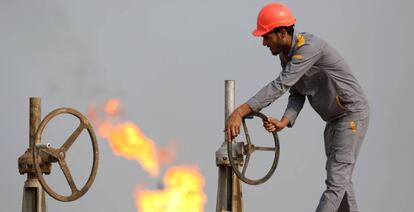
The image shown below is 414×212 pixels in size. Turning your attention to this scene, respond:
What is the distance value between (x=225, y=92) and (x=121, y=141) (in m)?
1.31

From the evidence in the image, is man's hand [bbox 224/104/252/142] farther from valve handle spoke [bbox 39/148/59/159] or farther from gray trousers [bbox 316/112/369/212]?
valve handle spoke [bbox 39/148/59/159]

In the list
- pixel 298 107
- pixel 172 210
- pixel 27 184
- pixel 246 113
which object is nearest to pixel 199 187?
pixel 172 210

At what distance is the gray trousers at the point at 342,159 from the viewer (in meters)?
6.80

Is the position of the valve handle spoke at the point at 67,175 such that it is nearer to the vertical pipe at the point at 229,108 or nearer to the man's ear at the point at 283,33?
the man's ear at the point at 283,33

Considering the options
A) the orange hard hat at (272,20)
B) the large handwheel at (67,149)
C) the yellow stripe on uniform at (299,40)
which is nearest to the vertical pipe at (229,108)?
the large handwheel at (67,149)

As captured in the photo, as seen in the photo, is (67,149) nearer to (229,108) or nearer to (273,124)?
(273,124)

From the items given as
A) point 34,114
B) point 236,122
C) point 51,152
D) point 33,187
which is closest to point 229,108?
point 34,114

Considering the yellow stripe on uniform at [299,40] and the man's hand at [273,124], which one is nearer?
the yellow stripe on uniform at [299,40]

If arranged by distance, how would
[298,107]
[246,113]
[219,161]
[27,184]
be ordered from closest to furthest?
[246,113], [298,107], [27,184], [219,161]

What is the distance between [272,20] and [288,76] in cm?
54

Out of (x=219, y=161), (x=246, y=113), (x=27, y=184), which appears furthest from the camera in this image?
(x=219, y=161)

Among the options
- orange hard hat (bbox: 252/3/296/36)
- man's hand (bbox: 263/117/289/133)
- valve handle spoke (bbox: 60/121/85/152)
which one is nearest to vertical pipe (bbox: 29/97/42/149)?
valve handle spoke (bbox: 60/121/85/152)

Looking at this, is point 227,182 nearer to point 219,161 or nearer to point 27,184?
point 219,161

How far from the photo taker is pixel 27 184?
8.54 m
